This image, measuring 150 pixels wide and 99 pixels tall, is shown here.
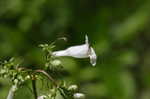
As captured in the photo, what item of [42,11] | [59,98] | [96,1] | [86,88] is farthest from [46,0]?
[59,98]

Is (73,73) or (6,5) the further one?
(6,5)

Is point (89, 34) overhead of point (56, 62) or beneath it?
overhead

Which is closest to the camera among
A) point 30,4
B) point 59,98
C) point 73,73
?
point 59,98

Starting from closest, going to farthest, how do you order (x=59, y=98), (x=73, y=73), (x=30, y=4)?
(x=59, y=98), (x=73, y=73), (x=30, y=4)

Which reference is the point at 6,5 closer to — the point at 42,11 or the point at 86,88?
the point at 42,11

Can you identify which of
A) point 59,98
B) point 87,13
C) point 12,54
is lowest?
point 59,98

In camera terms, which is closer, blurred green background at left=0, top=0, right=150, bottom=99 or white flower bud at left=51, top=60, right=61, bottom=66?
white flower bud at left=51, top=60, right=61, bottom=66

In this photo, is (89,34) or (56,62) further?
(89,34)

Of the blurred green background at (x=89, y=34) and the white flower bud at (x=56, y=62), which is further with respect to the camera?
the blurred green background at (x=89, y=34)
